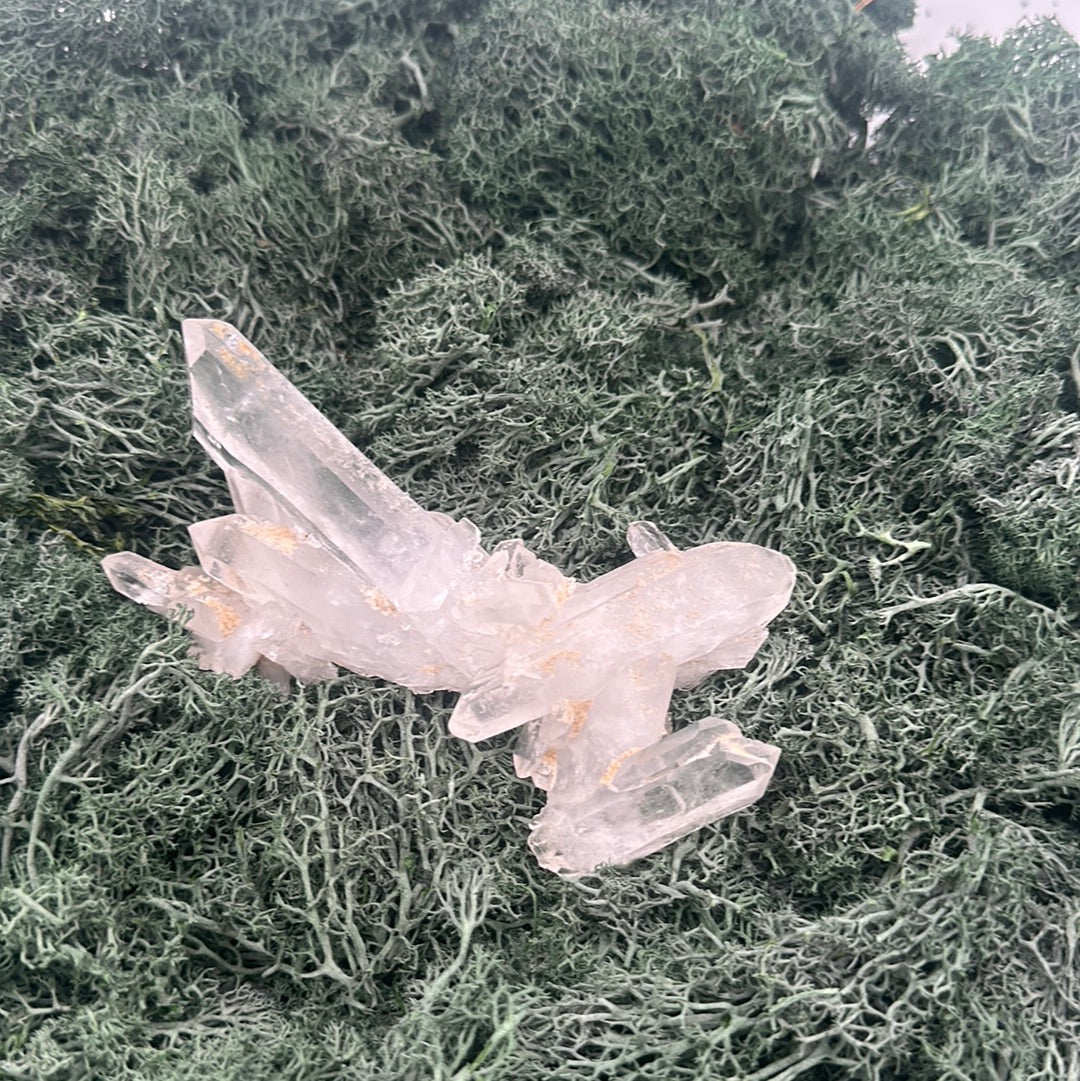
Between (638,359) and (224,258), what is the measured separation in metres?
0.50

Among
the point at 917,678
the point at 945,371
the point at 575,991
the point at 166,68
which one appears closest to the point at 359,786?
the point at 575,991

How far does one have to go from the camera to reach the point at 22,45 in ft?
4.28

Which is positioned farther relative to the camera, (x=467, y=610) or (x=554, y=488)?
(x=554, y=488)

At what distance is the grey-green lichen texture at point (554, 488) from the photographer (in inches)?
37.7

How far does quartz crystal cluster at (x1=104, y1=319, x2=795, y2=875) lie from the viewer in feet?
3.47

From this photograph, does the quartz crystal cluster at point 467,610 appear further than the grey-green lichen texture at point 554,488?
Yes

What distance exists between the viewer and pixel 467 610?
1096 millimetres

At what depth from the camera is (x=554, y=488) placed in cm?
121

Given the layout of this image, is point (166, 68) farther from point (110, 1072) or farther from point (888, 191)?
point (110, 1072)

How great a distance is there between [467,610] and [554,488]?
7.6 inches

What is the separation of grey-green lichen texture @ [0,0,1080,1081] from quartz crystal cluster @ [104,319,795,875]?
0.05 metres

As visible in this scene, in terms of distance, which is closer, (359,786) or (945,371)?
(359,786)

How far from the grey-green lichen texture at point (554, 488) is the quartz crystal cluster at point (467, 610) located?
5 centimetres

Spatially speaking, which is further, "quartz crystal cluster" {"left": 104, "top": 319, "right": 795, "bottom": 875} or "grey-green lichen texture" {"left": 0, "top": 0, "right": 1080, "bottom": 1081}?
"quartz crystal cluster" {"left": 104, "top": 319, "right": 795, "bottom": 875}
